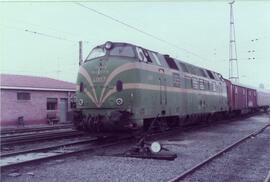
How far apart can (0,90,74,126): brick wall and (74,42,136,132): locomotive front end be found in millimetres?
15165

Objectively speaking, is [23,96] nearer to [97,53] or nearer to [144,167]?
[97,53]

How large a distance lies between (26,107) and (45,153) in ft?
60.1

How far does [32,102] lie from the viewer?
28609mm

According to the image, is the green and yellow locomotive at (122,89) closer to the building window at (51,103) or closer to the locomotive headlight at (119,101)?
the locomotive headlight at (119,101)

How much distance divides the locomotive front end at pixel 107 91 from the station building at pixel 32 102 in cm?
1504

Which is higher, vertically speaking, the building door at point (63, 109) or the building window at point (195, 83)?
the building window at point (195, 83)

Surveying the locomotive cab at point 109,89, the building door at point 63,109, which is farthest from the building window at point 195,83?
the building door at point 63,109

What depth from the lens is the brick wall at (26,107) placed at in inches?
1043

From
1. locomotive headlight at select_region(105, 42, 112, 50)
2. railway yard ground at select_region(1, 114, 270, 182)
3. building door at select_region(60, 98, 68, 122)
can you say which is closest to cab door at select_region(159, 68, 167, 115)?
locomotive headlight at select_region(105, 42, 112, 50)

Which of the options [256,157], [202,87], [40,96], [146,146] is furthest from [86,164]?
[40,96]

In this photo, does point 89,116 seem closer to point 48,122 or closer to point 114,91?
point 114,91

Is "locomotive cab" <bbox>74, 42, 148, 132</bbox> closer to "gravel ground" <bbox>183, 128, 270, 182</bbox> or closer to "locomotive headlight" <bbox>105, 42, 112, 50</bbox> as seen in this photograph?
"locomotive headlight" <bbox>105, 42, 112, 50</bbox>

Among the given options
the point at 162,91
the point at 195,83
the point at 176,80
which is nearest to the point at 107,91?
the point at 162,91

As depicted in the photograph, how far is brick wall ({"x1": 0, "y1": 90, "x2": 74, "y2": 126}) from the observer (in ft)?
86.9
